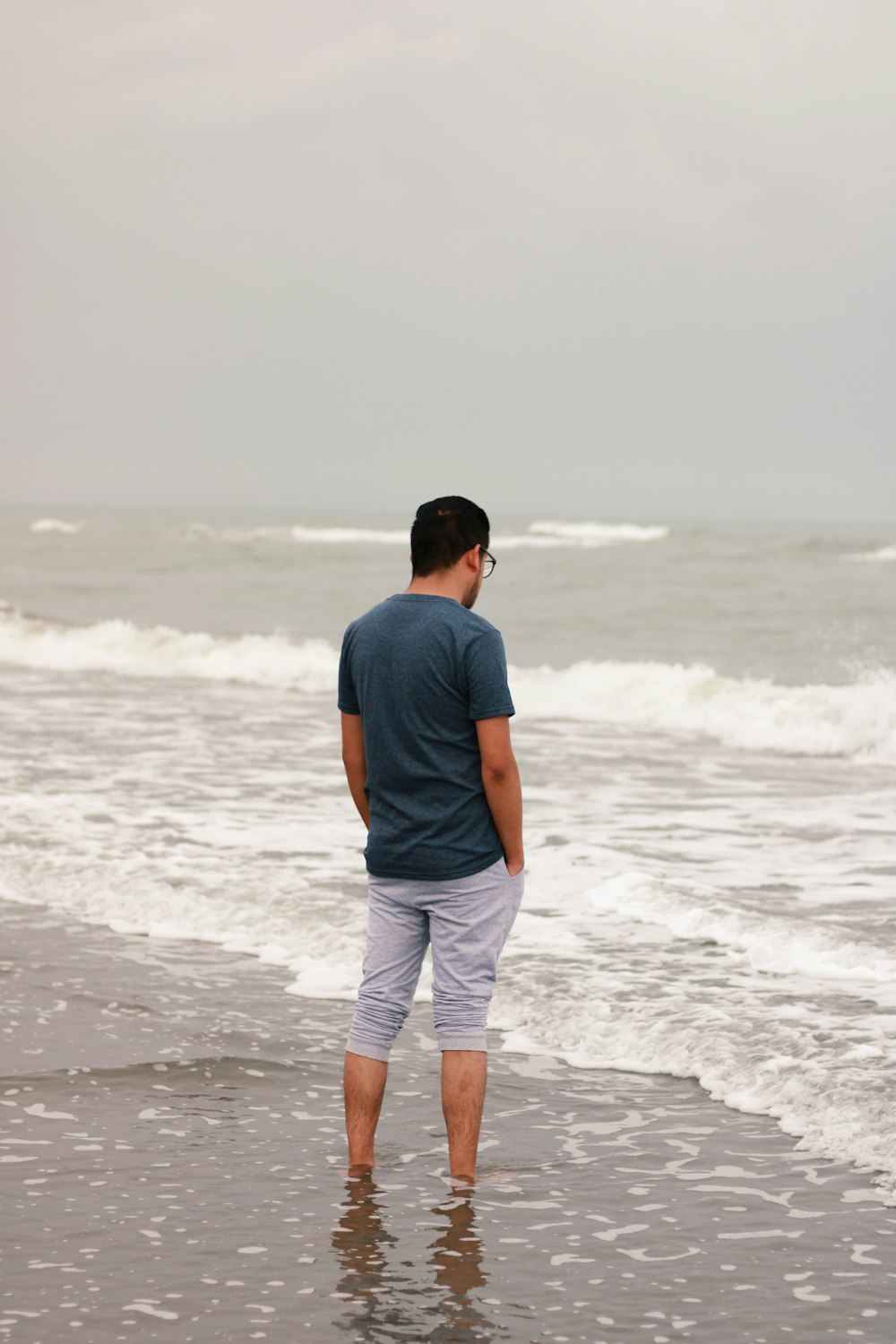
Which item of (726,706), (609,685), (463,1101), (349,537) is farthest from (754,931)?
(349,537)

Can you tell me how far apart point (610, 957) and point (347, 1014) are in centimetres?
133

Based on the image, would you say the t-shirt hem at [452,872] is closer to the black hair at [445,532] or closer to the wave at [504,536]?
the black hair at [445,532]

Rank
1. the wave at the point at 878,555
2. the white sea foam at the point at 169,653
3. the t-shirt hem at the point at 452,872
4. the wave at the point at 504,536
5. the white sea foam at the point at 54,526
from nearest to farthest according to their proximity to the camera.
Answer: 1. the t-shirt hem at the point at 452,872
2. the white sea foam at the point at 169,653
3. the wave at the point at 878,555
4. the wave at the point at 504,536
5. the white sea foam at the point at 54,526

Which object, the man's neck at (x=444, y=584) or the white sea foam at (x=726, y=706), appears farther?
the white sea foam at (x=726, y=706)

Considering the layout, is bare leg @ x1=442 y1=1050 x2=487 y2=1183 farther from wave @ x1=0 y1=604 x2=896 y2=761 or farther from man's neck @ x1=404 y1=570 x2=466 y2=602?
wave @ x1=0 y1=604 x2=896 y2=761

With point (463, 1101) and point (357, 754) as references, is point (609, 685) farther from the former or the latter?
point (463, 1101)

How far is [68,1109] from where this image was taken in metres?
4.58

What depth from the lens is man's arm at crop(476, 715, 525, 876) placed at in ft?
12.8

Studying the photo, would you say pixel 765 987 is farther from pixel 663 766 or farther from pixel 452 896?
pixel 663 766

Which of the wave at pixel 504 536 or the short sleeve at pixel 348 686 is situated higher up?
the wave at pixel 504 536

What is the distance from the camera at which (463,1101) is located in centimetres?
404

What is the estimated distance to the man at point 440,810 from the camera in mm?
3920

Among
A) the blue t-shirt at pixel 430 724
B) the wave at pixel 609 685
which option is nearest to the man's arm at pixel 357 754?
the blue t-shirt at pixel 430 724

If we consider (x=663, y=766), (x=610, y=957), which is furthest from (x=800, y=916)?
(x=663, y=766)
